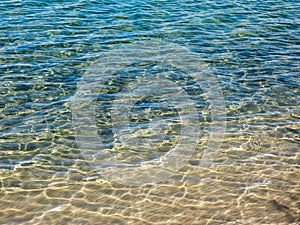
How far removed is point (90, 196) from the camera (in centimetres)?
944

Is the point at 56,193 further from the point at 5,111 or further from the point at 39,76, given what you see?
the point at 39,76

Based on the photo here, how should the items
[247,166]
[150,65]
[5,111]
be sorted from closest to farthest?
[247,166] < [5,111] < [150,65]

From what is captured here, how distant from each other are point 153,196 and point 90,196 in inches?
52.4

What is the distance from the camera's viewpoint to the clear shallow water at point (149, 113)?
918cm

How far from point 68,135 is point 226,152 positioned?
4069 millimetres

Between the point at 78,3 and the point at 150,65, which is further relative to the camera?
the point at 78,3

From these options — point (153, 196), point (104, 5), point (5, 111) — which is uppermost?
point (104, 5)

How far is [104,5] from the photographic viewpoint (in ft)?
69.2

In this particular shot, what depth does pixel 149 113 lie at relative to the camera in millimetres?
12797

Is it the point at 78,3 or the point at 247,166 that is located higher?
the point at 78,3

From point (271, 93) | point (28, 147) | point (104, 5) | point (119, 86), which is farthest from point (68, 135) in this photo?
point (104, 5)

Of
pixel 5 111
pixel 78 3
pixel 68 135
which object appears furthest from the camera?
pixel 78 3

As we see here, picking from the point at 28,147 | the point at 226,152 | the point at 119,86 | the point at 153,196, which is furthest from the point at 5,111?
the point at 226,152

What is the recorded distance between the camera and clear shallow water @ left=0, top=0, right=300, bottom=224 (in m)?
9.18
